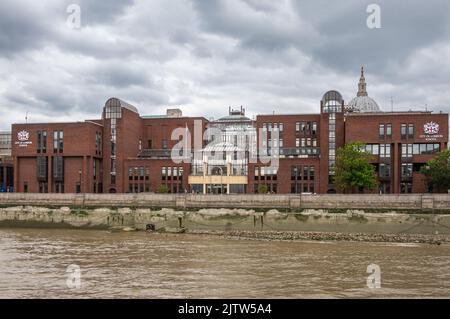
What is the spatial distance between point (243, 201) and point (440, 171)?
103 feet

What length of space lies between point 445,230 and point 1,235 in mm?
52292

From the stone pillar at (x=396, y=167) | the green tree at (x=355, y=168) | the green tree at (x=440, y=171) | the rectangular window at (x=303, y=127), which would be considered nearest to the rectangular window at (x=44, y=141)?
the rectangular window at (x=303, y=127)

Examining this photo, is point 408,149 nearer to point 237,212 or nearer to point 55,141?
point 237,212

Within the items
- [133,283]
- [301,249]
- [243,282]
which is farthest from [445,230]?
[133,283]

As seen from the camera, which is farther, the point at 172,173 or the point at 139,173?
the point at 139,173

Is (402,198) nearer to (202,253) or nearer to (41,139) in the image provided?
(202,253)

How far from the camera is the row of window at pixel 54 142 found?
87.1 meters

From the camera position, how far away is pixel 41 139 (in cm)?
8806

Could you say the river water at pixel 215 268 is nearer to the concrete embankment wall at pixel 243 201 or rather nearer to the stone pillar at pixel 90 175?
the concrete embankment wall at pixel 243 201

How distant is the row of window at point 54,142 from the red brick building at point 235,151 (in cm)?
19

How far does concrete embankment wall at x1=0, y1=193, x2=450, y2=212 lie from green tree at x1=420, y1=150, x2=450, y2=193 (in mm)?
13394

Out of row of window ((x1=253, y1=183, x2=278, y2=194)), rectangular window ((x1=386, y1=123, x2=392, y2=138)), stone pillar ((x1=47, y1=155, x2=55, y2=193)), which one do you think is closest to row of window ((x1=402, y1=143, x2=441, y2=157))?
rectangular window ((x1=386, y1=123, x2=392, y2=138))

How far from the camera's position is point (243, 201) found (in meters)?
63.9

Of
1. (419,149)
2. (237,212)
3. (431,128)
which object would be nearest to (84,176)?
(237,212)
